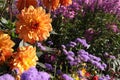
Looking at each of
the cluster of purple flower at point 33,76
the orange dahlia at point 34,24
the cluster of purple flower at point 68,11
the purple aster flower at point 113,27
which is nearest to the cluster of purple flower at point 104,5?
the cluster of purple flower at point 68,11

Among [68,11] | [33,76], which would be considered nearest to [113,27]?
[68,11]

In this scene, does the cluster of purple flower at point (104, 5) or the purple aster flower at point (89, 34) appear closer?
the purple aster flower at point (89, 34)

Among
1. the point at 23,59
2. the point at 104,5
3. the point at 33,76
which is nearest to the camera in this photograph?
the point at 33,76

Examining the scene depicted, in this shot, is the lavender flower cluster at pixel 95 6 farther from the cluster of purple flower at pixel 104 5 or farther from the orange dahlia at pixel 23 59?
the orange dahlia at pixel 23 59

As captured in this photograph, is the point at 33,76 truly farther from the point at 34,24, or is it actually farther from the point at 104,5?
the point at 104,5

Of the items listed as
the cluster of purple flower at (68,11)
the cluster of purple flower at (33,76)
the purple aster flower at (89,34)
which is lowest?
the purple aster flower at (89,34)

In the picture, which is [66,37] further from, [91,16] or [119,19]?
[119,19]

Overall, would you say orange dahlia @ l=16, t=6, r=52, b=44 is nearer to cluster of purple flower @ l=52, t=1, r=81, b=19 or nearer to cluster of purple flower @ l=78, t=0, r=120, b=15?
cluster of purple flower @ l=52, t=1, r=81, b=19

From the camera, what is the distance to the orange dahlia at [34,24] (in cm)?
334

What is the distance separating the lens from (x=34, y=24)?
3.33 metres

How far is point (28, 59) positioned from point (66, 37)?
121 inches

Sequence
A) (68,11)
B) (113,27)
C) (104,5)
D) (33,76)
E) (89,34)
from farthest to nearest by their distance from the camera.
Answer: (104,5), (68,11), (113,27), (89,34), (33,76)

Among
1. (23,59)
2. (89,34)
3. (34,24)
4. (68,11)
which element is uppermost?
(34,24)

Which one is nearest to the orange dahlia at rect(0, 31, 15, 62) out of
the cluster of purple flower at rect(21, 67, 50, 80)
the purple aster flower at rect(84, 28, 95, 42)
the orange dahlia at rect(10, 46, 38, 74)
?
the orange dahlia at rect(10, 46, 38, 74)
